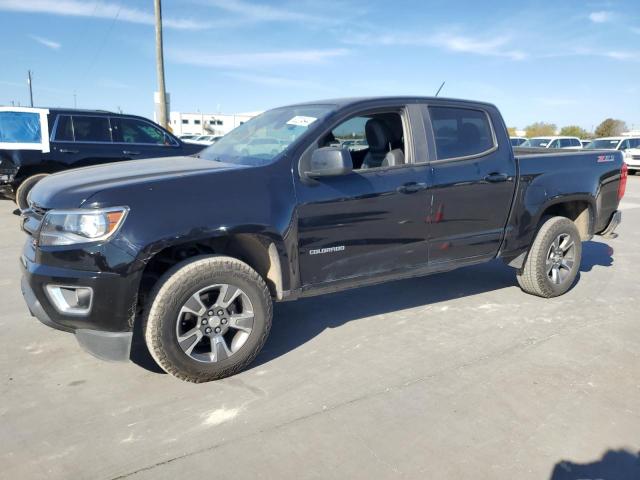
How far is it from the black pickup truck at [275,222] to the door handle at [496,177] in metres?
0.02

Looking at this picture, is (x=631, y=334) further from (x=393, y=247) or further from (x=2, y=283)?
(x=2, y=283)

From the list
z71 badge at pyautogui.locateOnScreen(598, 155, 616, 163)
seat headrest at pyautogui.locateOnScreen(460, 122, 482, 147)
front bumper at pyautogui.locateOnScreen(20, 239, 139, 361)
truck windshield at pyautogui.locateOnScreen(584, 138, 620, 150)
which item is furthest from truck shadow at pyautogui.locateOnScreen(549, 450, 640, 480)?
truck windshield at pyautogui.locateOnScreen(584, 138, 620, 150)

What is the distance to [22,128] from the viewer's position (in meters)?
8.55

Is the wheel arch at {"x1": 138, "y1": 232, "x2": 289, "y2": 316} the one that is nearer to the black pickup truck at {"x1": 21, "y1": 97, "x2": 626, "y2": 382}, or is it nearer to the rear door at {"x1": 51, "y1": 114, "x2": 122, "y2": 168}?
the black pickup truck at {"x1": 21, "y1": 97, "x2": 626, "y2": 382}

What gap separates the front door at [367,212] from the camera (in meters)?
3.45

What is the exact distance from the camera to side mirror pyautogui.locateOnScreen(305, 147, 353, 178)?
3316 mm

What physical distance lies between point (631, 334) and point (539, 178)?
1.53 metres

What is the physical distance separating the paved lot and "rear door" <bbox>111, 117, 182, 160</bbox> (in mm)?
4690

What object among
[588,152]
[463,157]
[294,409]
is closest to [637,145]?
[588,152]

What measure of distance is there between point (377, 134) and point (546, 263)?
2106mm

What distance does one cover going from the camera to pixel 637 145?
21.8 m

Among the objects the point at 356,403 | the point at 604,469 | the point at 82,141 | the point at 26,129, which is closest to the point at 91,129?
the point at 82,141

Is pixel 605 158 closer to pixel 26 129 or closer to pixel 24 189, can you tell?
pixel 24 189

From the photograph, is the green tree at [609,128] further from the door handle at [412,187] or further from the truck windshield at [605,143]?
the door handle at [412,187]
